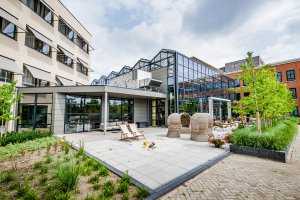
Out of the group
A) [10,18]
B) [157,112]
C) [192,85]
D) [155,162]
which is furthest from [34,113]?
[192,85]

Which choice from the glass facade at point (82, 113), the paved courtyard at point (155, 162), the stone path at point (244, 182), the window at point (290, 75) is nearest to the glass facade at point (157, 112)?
the glass facade at point (82, 113)

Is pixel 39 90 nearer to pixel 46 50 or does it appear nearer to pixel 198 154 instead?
pixel 46 50

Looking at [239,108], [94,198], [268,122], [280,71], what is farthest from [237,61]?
[94,198]

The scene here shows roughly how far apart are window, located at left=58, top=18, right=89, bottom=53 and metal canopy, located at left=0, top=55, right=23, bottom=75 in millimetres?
7784

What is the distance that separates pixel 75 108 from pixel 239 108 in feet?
44.8

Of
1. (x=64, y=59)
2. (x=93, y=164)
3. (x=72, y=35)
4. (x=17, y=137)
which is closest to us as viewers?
(x=93, y=164)

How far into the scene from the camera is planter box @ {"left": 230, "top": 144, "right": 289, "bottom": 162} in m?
6.17

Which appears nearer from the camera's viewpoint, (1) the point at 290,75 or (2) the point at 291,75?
(2) the point at 291,75

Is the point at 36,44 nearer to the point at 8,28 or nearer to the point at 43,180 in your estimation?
the point at 8,28

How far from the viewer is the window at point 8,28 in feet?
37.5

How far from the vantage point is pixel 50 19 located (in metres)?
16.2

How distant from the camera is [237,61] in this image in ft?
163

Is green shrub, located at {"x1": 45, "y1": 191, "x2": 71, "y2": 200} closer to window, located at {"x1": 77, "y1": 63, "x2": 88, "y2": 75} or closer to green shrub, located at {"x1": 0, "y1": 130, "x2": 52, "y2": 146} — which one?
green shrub, located at {"x1": 0, "y1": 130, "x2": 52, "y2": 146}

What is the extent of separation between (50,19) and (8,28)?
538cm
